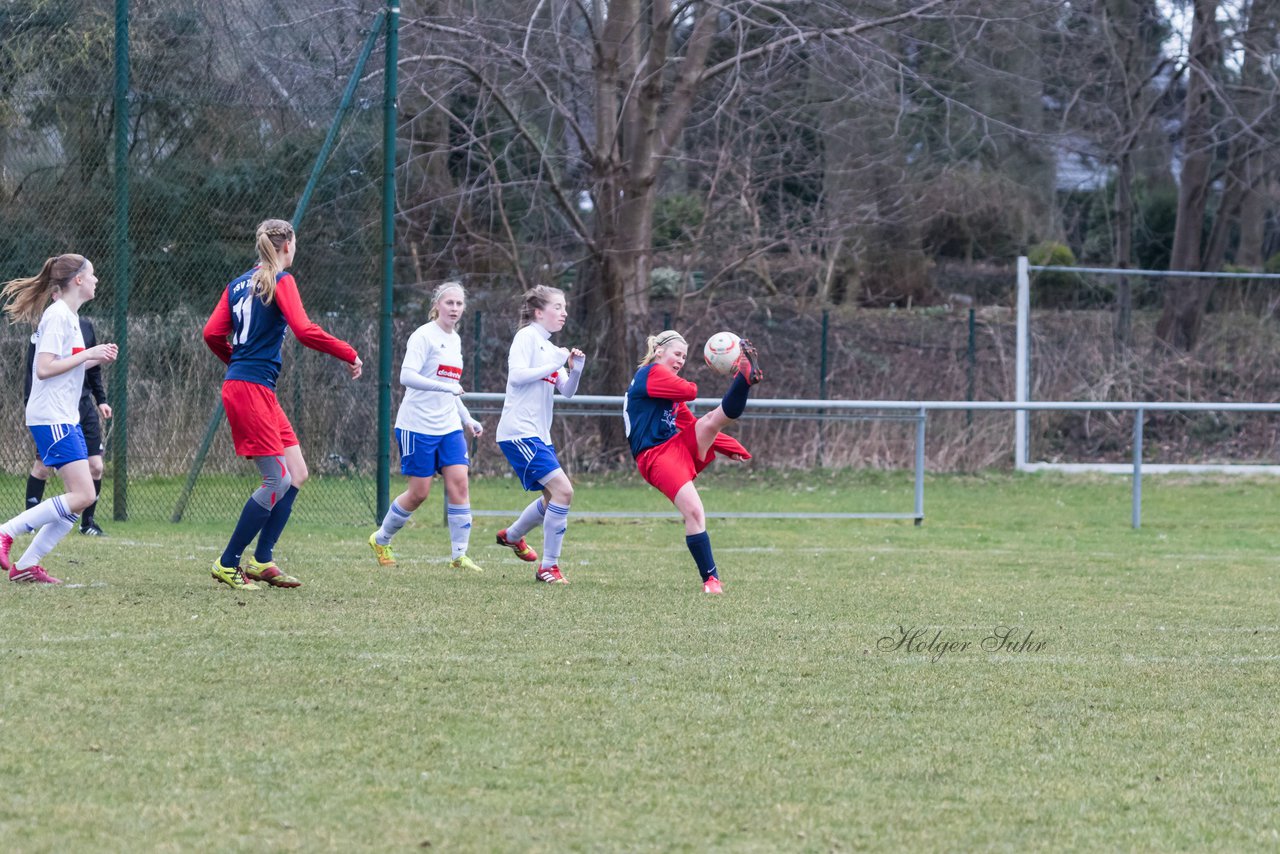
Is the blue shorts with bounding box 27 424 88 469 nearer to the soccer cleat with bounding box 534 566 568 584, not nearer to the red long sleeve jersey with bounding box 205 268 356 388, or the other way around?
the red long sleeve jersey with bounding box 205 268 356 388

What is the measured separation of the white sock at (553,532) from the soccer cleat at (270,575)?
139 centimetres

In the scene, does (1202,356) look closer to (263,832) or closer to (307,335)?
(307,335)

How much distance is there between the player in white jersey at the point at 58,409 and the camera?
720 cm

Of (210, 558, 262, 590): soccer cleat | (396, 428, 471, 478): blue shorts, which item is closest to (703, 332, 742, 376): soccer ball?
(396, 428, 471, 478): blue shorts

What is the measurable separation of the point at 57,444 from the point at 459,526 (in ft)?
7.78

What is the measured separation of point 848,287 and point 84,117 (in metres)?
16.6

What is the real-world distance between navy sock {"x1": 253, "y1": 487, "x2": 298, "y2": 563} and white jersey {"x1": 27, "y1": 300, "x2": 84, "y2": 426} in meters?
1.06

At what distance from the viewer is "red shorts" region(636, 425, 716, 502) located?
312 inches

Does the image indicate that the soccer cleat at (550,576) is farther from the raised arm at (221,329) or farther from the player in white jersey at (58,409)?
the player in white jersey at (58,409)

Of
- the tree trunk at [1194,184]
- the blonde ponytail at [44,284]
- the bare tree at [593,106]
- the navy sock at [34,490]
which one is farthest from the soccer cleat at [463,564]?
the tree trunk at [1194,184]

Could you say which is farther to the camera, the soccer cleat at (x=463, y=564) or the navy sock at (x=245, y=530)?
the soccer cleat at (x=463, y=564)

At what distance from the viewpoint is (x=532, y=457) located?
845 centimetres

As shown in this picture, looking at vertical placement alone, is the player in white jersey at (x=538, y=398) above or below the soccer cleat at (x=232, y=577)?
above

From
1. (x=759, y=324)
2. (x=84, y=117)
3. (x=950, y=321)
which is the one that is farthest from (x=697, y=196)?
(x=84, y=117)
